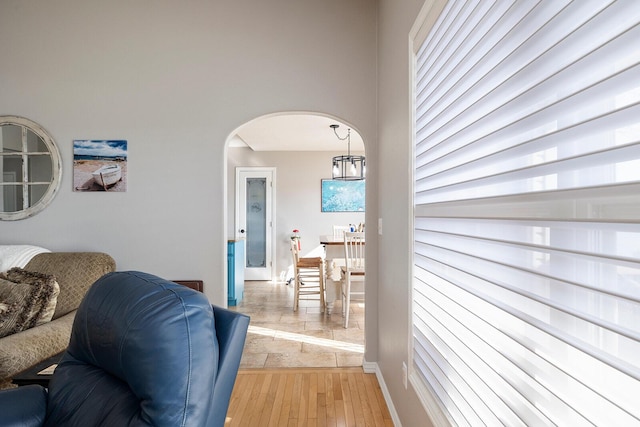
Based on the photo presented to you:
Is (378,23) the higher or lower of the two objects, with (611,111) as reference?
higher

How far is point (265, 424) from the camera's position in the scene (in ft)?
7.60

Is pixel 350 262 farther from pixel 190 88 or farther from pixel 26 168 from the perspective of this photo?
pixel 26 168

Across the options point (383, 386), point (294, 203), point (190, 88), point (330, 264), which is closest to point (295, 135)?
point (294, 203)

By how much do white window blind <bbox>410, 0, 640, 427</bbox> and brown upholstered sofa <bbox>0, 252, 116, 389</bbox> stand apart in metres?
2.14

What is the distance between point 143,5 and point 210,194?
5.32 feet

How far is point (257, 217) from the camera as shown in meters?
7.62

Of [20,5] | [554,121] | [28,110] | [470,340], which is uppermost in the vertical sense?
[20,5]

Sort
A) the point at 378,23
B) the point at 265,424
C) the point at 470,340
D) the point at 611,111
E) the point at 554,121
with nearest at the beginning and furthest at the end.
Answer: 1. the point at 611,111
2. the point at 554,121
3. the point at 470,340
4. the point at 265,424
5. the point at 378,23

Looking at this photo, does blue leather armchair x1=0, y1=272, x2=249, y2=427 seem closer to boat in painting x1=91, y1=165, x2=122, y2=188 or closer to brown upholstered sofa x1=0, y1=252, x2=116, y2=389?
brown upholstered sofa x1=0, y1=252, x2=116, y2=389

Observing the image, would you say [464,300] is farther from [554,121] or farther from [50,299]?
[50,299]

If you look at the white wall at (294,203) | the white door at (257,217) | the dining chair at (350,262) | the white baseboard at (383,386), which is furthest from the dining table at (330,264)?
the white door at (257,217)

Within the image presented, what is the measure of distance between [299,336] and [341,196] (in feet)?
13.1

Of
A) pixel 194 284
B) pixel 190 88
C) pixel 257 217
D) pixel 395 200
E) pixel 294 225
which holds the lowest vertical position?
pixel 194 284

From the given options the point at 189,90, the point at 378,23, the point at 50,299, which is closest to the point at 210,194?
the point at 189,90
